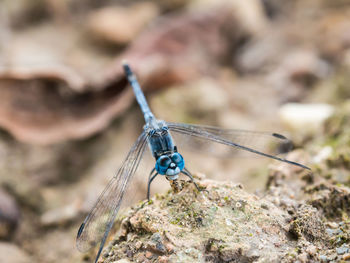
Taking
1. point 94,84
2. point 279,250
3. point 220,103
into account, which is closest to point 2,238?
point 94,84

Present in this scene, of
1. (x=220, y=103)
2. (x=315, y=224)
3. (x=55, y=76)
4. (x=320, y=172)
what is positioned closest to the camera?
(x=315, y=224)

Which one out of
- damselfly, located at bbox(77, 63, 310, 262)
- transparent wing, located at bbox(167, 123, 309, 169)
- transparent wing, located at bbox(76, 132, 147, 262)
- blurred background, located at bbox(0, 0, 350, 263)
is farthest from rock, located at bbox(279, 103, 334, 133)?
transparent wing, located at bbox(76, 132, 147, 262)

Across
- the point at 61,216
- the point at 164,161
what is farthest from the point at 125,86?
the point at 164,161

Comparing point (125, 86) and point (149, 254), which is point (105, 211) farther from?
point (125, 86)

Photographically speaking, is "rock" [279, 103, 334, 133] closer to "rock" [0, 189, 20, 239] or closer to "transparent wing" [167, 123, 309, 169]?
"transparent wing" [167, 123, 309, 169]

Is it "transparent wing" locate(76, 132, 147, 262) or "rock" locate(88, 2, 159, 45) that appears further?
"rock" locate(88, 2, 159, 45)

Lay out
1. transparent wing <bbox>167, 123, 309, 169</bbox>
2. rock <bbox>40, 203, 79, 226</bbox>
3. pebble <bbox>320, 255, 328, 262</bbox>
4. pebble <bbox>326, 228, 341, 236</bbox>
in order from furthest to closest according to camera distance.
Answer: rock <bbox>40, 203, 79, 226</bbox>, transparent wing <bbox>167, 123, 309, 169</bbox>, pebble <bbox>326, 228, 341, 236</bbox>, pebble <bbox>320, 255, 328, 262</bbox>

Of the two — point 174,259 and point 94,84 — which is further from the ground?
point 94,84

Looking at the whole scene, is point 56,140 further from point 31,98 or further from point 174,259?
point 174,259
